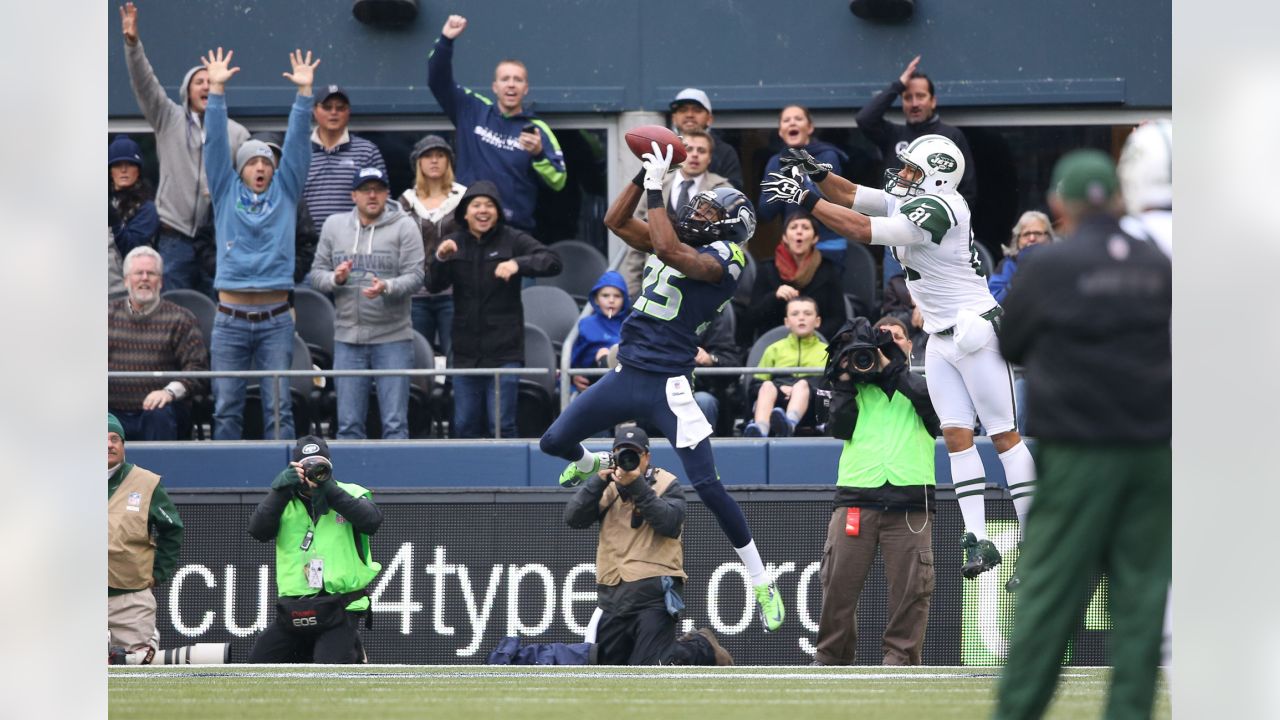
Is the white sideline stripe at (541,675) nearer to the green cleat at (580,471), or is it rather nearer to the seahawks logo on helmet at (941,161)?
the green cleat at (580,471)

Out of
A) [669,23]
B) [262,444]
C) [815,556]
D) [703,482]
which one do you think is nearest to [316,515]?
[262,444]

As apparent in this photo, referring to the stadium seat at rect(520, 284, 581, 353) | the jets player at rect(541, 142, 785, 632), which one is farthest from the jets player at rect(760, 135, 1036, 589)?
Result: the stadium seat at rect(520, 284, 581, 353)

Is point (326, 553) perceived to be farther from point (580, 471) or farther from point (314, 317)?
point (314, 317)

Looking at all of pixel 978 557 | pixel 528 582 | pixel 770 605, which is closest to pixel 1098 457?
pixel 978 557

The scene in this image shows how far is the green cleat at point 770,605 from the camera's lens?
9883 mm

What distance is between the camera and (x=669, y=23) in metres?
14.0

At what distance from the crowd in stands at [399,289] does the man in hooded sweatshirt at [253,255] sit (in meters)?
0.01

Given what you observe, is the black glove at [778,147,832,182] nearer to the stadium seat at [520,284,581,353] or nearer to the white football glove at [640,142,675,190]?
the white football glove at [640,142,675,190]

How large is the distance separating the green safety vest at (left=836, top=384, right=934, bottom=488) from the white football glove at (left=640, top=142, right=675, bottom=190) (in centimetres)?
171

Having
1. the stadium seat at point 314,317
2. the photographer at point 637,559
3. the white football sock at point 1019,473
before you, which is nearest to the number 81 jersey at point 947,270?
the white football sock at point 1019,473

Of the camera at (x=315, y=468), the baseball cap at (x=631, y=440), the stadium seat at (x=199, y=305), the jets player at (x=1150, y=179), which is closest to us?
the jets player at (x=1150, y=179)

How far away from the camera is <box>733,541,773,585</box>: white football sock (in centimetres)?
971

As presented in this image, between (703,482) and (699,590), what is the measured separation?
1.69m
